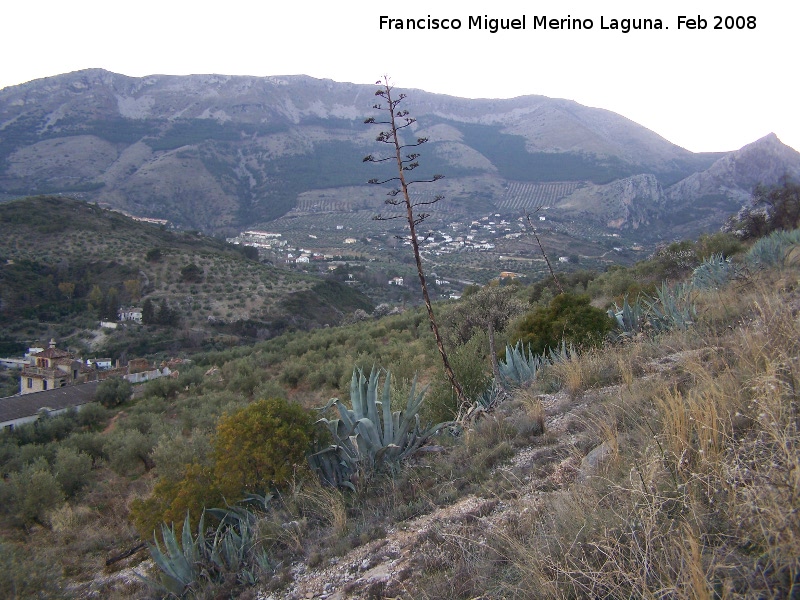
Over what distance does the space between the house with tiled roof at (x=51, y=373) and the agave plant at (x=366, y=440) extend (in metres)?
24.0

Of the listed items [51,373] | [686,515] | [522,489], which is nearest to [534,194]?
[51,373]

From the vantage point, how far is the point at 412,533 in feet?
10.7

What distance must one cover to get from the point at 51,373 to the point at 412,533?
2703 centimetres

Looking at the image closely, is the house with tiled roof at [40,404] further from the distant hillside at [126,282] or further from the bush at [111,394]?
the distant hillside at [126,282]

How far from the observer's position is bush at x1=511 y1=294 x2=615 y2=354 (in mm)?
8383

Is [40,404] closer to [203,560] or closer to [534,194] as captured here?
[203,560]

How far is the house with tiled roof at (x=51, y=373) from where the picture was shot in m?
23.8

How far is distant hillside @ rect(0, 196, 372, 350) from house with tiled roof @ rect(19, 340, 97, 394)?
34.5ft

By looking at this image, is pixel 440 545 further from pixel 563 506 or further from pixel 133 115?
pixel 133 115

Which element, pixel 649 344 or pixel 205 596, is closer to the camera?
pixel 205 596

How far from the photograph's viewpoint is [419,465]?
4516 millimetres

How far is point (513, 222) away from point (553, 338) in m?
77.7

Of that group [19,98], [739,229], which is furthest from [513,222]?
[19,98]

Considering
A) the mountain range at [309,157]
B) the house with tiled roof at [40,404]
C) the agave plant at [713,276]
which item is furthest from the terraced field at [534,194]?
the agave plant at [713,276]
